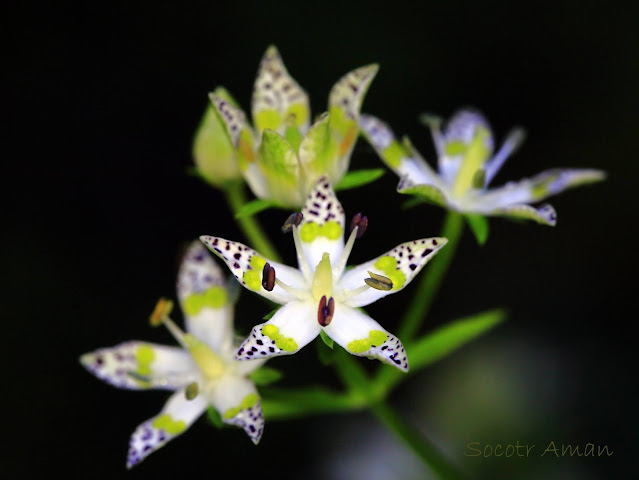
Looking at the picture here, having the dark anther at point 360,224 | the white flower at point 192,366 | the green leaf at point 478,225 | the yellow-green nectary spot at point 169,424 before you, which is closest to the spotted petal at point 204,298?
the white flower at point 192,366

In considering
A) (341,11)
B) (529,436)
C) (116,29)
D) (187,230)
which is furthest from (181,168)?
(529,436)

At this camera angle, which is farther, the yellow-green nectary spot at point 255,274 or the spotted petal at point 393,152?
the spotted petal at point 393,152

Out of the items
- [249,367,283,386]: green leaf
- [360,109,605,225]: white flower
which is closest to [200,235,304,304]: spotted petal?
[249,367,283,386]: green leaf

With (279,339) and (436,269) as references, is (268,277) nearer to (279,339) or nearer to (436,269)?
(279,339)

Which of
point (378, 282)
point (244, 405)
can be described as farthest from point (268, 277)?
point (244, 405)

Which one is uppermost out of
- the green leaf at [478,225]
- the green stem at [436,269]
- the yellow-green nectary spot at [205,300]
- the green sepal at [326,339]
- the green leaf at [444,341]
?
the yellow-green nectary spot at [205,300]

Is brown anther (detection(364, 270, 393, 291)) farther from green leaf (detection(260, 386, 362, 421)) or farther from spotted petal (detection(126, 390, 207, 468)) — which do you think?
spotted petal (detection(126, 390, 207, 468))

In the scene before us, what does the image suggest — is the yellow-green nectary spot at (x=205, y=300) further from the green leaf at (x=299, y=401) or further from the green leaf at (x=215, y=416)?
the green leaf at (x=215, y=416)

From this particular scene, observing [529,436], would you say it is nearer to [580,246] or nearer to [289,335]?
[580,246]
